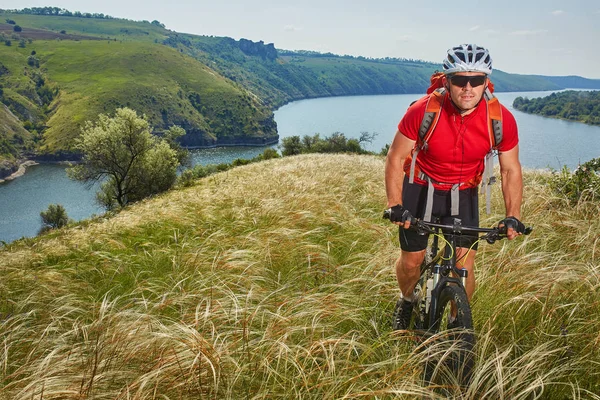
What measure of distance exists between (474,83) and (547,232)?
3.19m

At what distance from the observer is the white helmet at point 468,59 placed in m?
3.23

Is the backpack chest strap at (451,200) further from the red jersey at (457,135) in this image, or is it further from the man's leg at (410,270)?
the man's leg at (410,270)

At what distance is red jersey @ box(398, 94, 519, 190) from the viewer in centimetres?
344

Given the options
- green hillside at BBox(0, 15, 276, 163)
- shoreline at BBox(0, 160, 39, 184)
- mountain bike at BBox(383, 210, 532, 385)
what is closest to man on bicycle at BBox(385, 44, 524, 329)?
mountain bike at BBox(383, 210, 532, 385)

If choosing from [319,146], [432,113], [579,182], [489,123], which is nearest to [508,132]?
[489,123]

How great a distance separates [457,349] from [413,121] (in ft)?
6.20

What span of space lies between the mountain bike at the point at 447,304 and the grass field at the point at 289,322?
0.45ft

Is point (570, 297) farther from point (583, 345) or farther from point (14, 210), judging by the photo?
point (14, 210)

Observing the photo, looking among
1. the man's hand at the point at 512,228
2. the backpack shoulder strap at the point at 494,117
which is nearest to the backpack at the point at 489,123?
the backpack shoulder strap at the point at 494,117

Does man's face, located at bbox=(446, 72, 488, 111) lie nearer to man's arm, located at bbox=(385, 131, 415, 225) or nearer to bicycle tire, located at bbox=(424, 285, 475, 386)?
man's arm, located at bbox=(385, 131, 415, 225)

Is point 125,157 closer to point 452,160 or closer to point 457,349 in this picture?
point 452,160

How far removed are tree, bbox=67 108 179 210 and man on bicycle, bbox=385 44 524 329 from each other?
3885 cm

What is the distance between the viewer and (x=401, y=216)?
10.5ft

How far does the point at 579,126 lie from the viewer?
6201 inches
